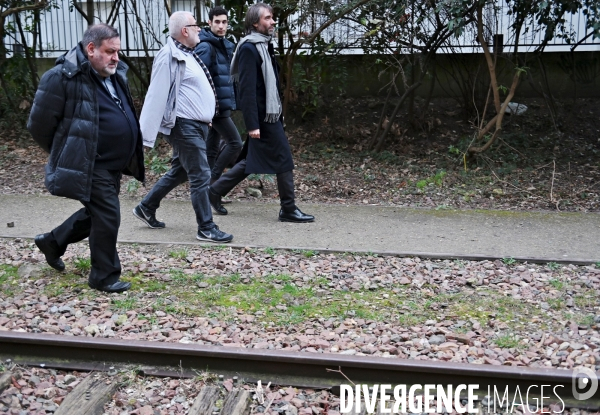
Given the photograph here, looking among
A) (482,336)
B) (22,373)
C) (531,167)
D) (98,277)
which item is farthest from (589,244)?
(22,373)

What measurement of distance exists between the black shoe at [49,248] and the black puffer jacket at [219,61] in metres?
2.50

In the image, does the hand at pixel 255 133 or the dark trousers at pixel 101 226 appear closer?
the dark trousers at pixel 101 226

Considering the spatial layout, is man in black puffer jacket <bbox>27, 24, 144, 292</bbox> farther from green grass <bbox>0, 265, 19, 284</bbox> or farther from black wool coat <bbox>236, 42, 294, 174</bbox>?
black wool coat <bbox>236, 42, 294, 174</bbox>

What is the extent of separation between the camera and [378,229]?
7.84 metres

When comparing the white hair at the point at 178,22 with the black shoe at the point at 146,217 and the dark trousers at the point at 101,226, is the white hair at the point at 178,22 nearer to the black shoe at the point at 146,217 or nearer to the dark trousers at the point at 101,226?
the dark trousers at the point at 101,226

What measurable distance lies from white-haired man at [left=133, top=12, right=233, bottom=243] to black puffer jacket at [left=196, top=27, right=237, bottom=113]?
643 mm

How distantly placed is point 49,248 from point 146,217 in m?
1.62

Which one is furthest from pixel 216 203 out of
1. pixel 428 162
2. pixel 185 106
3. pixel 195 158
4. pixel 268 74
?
pixel 428 162

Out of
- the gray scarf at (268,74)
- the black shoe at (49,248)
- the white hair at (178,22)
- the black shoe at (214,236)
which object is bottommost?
the black shoe at (214,236)

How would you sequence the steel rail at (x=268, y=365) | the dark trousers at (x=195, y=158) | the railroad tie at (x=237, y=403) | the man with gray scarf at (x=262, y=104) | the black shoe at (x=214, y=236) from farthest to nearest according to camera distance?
the man with gray scarf at (x=262, y=104)
the black shoe at (x=214, y=236)
the dark trousers at (x=195, y=158)
the steel rail at (x=268, y=365)
the railroad tie at (x=237, y=403)

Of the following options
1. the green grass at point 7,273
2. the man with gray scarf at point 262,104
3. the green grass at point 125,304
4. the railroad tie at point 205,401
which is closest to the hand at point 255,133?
the man with gray scarf at point 262,104

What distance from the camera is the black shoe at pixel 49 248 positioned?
6.16 metres

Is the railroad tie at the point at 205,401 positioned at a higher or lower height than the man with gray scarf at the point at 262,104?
lower

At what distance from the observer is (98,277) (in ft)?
19.3
